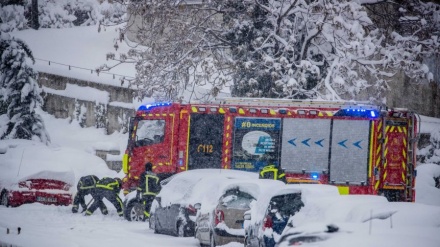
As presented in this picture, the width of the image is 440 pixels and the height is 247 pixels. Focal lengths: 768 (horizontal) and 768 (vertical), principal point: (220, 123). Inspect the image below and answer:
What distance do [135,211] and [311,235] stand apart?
12.4 m

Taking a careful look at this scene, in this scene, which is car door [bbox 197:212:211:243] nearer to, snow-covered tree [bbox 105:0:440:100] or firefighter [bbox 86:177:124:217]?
firefighter [bbox 86:177:124:217]

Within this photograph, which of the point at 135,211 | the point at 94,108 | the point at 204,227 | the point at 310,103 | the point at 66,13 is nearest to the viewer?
the point at 204,227

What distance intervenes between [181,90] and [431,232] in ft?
65.4

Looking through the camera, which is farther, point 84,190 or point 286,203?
point 84,190

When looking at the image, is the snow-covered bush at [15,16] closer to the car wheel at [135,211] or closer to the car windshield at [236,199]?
the car wheel at [135,211]

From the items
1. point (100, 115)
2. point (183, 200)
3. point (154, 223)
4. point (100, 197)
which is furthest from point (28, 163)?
point (100, 115)

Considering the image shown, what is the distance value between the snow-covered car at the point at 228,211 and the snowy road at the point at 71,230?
668 millimetres

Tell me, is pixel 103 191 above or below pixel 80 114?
below

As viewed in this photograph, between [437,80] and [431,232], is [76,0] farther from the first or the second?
[431,232]

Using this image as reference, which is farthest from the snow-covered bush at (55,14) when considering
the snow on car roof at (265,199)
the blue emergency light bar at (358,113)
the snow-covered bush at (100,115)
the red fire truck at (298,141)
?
the snow on car roof at (265,199)

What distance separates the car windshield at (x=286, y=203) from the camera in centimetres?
1298

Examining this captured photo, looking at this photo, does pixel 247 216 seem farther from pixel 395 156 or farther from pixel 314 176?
pixel 395 156

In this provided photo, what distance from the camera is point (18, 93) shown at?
123ft

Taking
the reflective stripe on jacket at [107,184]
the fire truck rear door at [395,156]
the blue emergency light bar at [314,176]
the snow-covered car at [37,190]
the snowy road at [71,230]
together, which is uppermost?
the fire truck rear door at [395,156]
